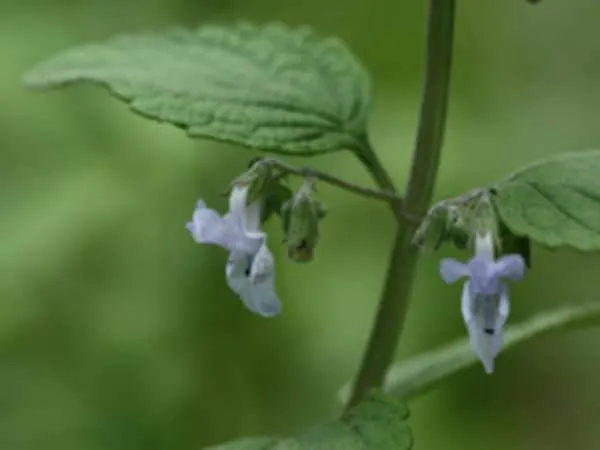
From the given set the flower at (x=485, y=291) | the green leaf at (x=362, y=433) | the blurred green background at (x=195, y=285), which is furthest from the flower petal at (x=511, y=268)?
the blurred green background at (x=195, y=285)

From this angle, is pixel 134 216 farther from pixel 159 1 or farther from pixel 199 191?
pixel 159 1

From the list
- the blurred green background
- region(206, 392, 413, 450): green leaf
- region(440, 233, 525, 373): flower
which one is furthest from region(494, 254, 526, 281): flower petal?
the blurred green background

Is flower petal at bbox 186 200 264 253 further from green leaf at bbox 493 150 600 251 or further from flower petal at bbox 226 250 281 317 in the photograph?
green leaf at bbox 493 150 600 251

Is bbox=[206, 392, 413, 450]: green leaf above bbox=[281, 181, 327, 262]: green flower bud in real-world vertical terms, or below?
below

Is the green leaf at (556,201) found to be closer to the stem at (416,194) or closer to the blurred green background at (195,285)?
the stem at (416,194)

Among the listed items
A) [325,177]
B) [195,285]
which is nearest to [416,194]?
[325,177]

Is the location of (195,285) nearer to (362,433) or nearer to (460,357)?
(460,357)

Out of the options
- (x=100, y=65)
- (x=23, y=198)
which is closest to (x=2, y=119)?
(x=23, y=198)
